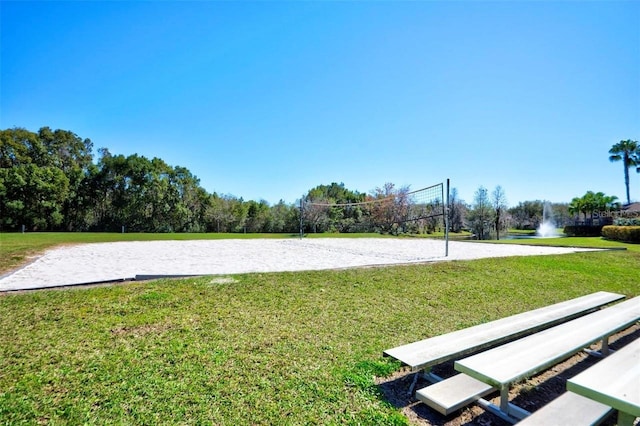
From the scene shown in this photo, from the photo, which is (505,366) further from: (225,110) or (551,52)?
(225,110)

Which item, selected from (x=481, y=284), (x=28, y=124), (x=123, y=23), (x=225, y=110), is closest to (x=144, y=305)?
(x=481, y=284)

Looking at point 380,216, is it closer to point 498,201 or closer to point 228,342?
point 498,201

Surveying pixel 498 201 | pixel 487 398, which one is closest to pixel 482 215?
pixel 498 201

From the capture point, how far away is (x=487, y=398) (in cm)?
209

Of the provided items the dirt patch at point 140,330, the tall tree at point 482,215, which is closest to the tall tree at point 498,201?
the tall tree at point 482,215

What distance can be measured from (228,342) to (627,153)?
5471 centimetres

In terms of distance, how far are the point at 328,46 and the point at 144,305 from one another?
9609 mm

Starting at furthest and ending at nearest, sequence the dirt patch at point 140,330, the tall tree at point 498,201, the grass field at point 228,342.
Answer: the tall tree at point 498,201 → the dirt patch at point 140,330 → the grass field at point 228,342

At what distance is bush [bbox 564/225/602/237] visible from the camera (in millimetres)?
24391

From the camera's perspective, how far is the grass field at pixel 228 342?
5.95 feet

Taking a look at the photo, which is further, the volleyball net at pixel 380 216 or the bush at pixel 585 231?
the volleyball net at pixel 380 216

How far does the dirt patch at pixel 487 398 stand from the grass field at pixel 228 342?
0.35 ft

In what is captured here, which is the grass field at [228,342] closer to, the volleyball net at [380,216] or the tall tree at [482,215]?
the volleyball net at [380,216]

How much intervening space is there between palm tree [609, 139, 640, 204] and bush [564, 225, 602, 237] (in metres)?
22.1
